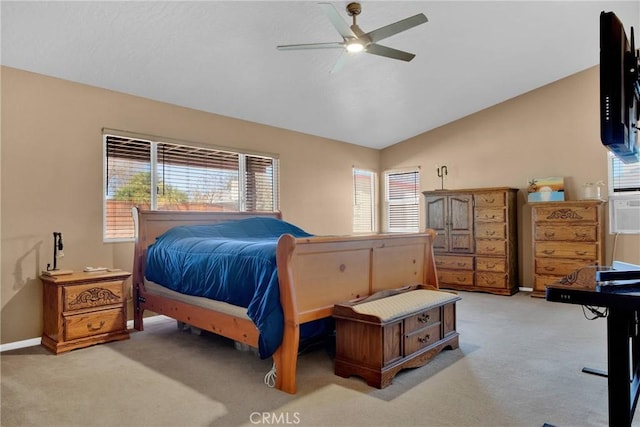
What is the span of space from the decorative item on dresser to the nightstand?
4.35 metres

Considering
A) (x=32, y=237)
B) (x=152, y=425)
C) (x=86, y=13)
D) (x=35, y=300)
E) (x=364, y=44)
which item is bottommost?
(x=152, y=425)

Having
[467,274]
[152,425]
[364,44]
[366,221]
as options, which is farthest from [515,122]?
[152,425]

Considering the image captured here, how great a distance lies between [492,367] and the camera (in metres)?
2.85

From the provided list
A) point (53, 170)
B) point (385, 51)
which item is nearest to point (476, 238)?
point (385, 51)

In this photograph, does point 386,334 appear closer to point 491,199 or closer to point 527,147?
point 491,199

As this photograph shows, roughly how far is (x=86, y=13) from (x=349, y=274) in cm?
264

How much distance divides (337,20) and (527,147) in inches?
169

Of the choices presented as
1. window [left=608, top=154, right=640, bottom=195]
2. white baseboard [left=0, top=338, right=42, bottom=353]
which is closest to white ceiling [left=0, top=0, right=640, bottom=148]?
window [left=608, top=154, right=640, bottom=195]

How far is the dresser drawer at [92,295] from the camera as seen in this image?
3.31m

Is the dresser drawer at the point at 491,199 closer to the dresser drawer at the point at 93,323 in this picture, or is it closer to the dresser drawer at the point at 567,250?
the dresser drawer at the point at 567,250

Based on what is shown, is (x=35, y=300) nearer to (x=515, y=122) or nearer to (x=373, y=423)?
(x=373, y=423)

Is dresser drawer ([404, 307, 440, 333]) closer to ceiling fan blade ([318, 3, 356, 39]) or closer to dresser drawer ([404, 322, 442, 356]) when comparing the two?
dresser drawer ([404, 322, 442, 356])

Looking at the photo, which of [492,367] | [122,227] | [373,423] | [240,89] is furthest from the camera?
[240,89]

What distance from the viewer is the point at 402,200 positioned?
715 centimetres
